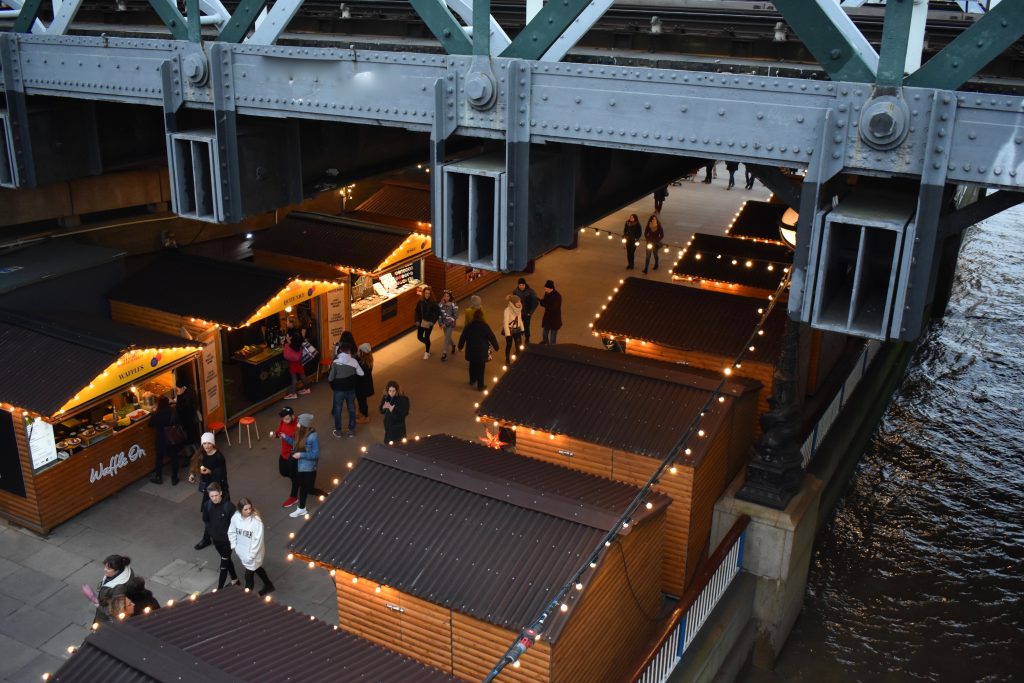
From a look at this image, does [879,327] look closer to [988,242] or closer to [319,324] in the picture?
[319,324]

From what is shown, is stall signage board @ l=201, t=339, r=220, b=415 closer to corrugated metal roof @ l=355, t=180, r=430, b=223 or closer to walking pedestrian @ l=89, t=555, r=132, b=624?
walking pedestrian @ l=89, t=555, r=132, b=624

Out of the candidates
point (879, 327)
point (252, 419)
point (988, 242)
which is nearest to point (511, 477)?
point (879, 327)

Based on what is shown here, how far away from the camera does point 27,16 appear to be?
31.8 feet

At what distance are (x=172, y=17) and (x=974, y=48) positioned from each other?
664 cm

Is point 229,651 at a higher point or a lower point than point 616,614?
higher

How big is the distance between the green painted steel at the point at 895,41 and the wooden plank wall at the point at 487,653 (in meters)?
4.66

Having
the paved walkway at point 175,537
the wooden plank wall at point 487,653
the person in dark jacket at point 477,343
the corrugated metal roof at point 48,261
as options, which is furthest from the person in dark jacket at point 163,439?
the wooden plank wall at point 487,653

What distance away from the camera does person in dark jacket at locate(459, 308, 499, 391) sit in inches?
639

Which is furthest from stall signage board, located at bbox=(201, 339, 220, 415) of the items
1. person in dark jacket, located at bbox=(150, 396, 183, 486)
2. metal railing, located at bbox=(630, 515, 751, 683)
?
metal railing, located at bbox=(630, 515, 751, 683)

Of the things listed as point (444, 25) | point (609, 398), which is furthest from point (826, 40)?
point (609, 398)

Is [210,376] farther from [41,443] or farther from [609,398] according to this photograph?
[609,398]

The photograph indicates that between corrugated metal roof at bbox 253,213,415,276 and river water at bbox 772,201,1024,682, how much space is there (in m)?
8.97

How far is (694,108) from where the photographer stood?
269 inches

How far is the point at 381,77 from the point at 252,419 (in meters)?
7.48
